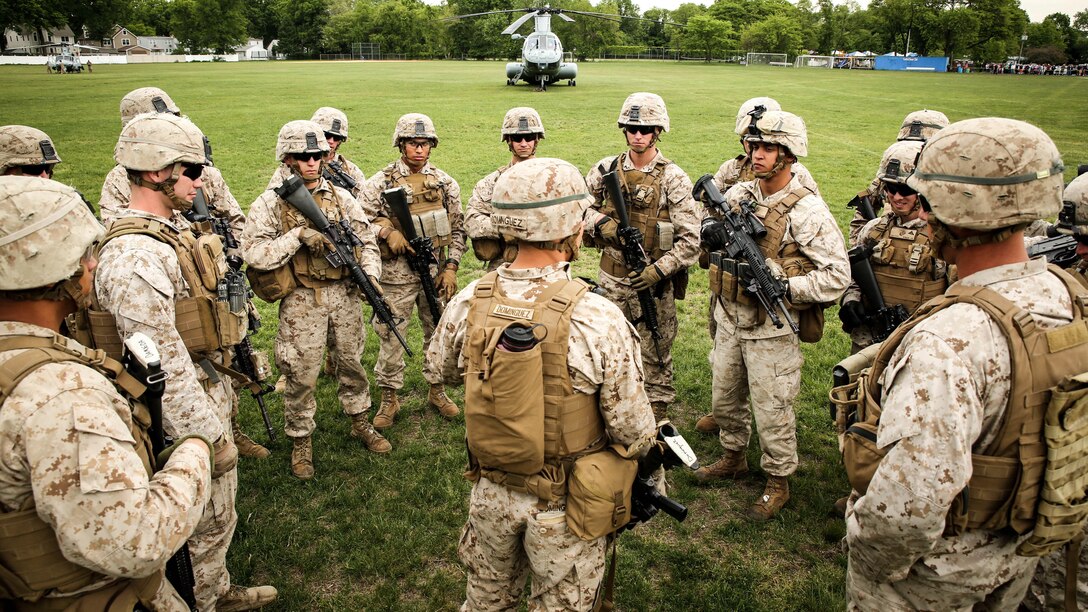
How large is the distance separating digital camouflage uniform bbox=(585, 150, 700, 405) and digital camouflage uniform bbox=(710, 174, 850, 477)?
78 cm

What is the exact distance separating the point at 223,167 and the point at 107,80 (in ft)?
106

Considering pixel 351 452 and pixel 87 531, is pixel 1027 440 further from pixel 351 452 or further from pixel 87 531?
pixel 351 452

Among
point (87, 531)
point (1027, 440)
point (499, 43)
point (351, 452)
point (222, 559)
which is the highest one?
point (499, 43)

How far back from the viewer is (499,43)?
264 ft

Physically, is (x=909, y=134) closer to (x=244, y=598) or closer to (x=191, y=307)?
(x=191, y=307)

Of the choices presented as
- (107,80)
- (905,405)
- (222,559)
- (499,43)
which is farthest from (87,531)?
(499,43)

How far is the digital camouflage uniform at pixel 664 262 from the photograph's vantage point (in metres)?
6.16

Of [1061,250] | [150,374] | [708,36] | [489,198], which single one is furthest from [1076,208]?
[708,36]

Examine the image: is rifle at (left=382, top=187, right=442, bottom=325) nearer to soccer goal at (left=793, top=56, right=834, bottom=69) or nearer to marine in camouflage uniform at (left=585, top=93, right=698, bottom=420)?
marine in camouflage uniform at (left=585, top=93, right=698, bottom=420)

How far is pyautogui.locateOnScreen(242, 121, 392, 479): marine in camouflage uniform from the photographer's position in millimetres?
5488

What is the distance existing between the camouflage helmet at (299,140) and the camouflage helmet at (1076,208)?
5352 millimetres

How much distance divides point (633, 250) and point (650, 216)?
1.26 ft

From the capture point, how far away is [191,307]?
3869 millimetres

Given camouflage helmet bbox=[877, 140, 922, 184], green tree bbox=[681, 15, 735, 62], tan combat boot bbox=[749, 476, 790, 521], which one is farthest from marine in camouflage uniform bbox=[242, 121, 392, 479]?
green tree bbox=[681, 15, 735, 62]
